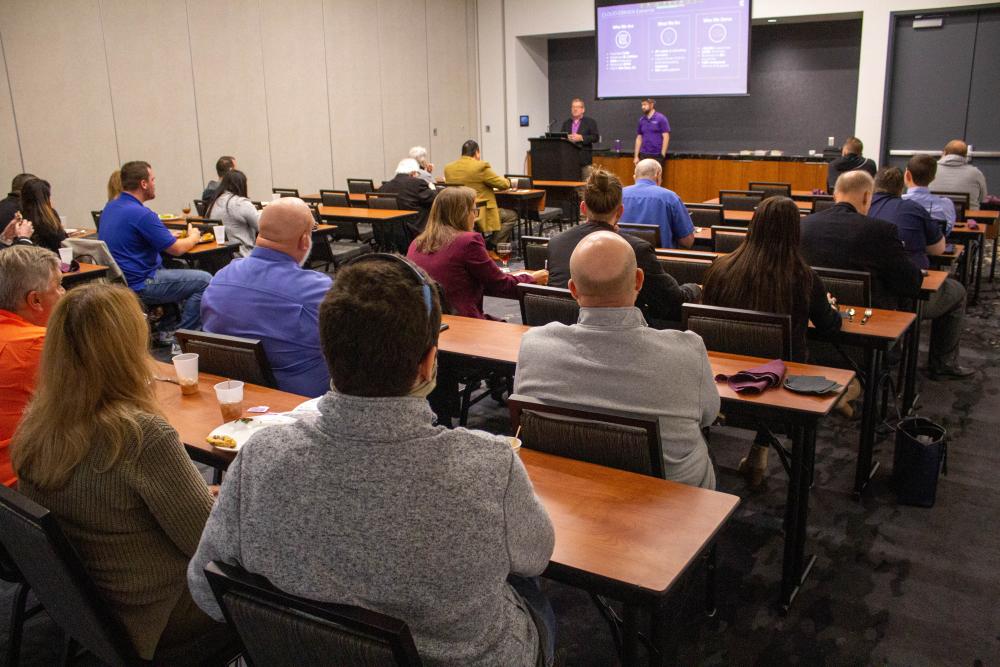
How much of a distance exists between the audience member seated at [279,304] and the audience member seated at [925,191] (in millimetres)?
4445

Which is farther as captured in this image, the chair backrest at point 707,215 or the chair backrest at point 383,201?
the chair backrest at point 383,201

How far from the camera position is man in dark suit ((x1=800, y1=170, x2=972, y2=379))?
12.8 feet

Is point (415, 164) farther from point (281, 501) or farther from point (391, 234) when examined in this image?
point (281, 501)

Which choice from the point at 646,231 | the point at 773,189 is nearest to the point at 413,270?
the point at 646,231

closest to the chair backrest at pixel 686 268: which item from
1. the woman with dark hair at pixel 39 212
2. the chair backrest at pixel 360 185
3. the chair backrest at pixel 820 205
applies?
the chair backrest at pixel 820 205

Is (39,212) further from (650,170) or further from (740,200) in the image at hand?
(740,200)

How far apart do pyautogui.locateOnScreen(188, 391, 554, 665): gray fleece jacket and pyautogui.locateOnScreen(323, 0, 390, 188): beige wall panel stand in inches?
426

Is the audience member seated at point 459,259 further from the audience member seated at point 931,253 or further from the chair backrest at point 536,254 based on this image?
the audience member seated at point 931,253

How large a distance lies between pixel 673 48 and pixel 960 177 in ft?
17.6

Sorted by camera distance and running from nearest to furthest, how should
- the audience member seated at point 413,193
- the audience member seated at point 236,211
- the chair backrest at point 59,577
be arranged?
the chair backrest at point 59,577 → the audience member seated at point 236,211 → the audience member seated at point 413,193

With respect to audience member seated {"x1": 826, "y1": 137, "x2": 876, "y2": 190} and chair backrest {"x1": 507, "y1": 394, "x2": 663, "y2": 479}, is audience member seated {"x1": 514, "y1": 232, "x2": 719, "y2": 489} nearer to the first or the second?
chair backrest {"x1": 507, "y1": 394, "x2": 663, "y2": 479}

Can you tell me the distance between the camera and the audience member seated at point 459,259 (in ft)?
12.9

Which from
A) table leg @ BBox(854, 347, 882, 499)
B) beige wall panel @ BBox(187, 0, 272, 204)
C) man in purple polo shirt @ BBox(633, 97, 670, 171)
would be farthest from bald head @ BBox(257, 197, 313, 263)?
man in purple polo shirt @ BBox(633, 97, 670, 171)

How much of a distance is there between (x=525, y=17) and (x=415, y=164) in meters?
5.89
